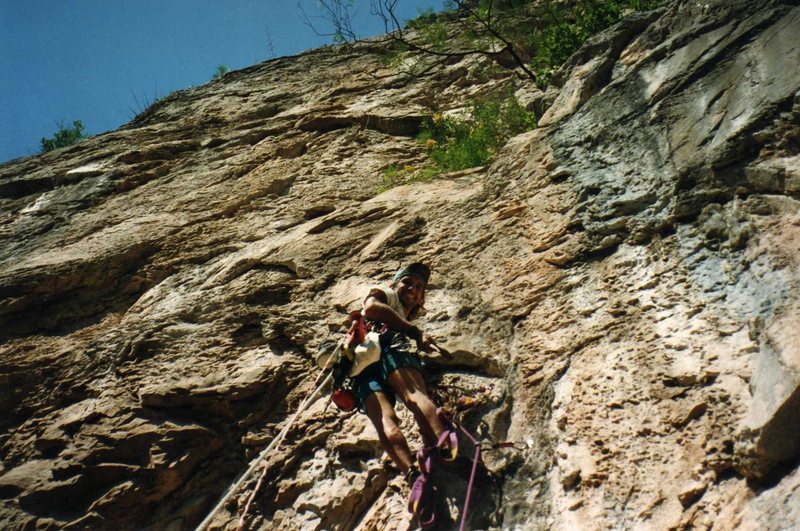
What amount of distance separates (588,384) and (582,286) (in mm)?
828

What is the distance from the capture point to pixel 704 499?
2850mm

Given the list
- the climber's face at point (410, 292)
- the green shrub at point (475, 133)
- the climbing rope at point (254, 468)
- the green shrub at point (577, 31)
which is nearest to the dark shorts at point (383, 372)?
the climbing rope at point (254, 468)

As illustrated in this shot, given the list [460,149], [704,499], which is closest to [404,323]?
[704,499]

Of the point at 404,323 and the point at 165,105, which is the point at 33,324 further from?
the point at 165,105

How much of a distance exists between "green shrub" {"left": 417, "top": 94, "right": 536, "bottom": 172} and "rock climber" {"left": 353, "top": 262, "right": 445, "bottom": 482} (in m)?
2.70

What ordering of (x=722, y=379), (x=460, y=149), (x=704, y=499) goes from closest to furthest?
(x=704, y=499), (x=722, y=379), (x=460, y=149)

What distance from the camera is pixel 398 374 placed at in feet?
13.1

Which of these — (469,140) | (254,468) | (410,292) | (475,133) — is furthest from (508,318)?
(475,133)

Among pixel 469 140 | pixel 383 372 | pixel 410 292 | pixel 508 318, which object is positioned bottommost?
pixel 508 318

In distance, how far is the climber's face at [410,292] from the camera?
4.66 meters

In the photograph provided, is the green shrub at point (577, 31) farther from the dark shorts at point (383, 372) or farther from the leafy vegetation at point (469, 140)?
the dark shorts at point (383, 372)

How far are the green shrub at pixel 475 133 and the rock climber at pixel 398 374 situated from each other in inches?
106

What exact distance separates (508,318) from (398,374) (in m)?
0.97

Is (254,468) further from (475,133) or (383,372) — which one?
(475,133)
